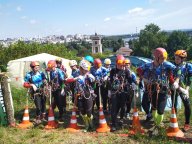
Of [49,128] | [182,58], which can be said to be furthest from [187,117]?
[49,128]

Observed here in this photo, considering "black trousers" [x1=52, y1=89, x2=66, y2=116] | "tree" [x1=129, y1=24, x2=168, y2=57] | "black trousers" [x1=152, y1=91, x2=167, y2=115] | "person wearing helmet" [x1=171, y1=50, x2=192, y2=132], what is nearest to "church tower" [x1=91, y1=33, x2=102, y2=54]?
"tree" [x1=129, y1=24, x2=168, y2=57]

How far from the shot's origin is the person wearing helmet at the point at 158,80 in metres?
7.23

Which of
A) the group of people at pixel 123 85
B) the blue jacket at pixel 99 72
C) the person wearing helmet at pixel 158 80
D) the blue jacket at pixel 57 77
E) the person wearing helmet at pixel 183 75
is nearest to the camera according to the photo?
the person wearing helmet at pixel 158 80

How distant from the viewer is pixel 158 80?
7398 mm

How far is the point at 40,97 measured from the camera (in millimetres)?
8969

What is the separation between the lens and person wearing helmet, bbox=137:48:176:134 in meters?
7.23

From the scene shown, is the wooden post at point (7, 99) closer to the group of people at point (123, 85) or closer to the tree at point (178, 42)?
the group of people at point (123, 85)

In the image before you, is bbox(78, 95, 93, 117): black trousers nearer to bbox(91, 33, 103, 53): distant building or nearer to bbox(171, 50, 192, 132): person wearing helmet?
bbox(171, 50, 192, 132): person wearing helmet

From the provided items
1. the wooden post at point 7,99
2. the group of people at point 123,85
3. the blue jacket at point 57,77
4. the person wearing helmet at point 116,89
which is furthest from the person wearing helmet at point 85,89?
the wooden post at point 7,99

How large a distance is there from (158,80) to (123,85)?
99cm

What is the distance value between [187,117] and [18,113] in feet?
18.5

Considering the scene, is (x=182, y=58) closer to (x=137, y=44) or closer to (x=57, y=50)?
(x=57, y=50)

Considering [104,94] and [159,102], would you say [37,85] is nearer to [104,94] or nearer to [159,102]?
[104,94]

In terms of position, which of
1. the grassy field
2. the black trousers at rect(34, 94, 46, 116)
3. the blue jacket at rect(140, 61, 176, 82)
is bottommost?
the grassy field
